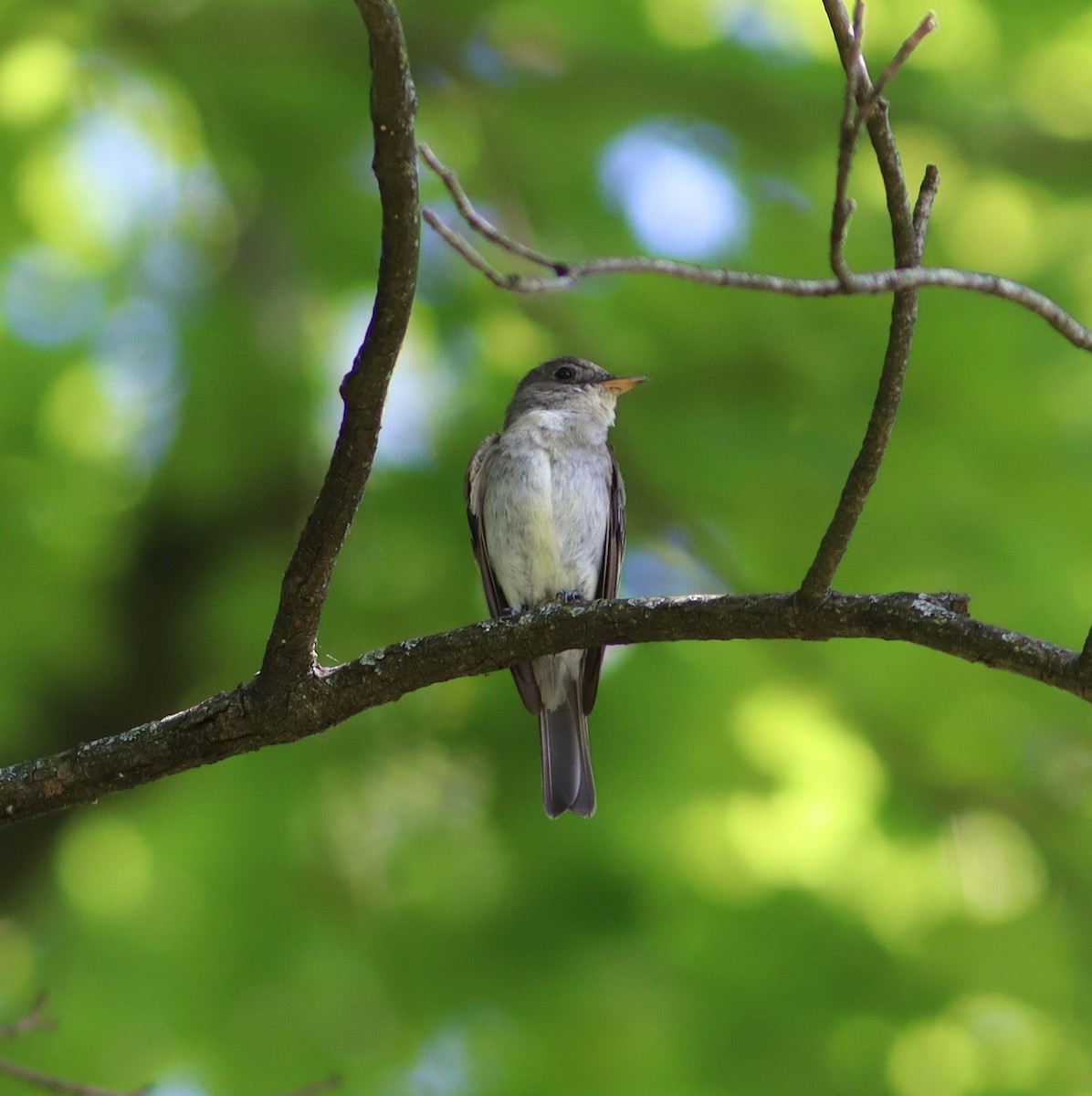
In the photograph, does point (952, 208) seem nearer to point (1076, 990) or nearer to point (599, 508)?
point (599, 508)

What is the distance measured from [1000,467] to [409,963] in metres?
2.78

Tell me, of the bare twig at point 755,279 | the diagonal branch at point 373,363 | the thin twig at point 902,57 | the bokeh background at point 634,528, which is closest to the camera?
the bare twig at point 755,279

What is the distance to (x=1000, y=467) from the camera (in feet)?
16.9

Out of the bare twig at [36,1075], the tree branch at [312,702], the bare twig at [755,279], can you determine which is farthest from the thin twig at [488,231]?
the bare twig at [36,1075]

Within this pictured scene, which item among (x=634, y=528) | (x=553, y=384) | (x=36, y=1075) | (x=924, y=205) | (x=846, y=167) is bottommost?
(x=36, y=1075)

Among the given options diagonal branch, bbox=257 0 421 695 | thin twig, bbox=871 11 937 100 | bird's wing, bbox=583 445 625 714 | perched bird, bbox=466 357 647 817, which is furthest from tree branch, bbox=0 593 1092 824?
bird's wing, bbox=583 445 625 714

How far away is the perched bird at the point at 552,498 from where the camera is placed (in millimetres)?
6250

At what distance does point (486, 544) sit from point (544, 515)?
11.3 inches

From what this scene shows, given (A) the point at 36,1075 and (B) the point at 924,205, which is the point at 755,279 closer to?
(B) the point at 924,205

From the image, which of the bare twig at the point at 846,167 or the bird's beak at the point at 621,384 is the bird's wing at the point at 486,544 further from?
the bare twig at the point at 846,167

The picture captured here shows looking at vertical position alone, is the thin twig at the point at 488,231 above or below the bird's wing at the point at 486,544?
below

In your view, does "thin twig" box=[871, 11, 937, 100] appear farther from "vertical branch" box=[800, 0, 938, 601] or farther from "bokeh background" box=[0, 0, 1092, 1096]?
"bokeh background" box=[0, 0, 1092, 1096]

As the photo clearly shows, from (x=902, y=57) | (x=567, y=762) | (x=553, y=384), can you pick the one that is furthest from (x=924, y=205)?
(x=553, y=384)

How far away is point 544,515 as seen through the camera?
6.39 m
